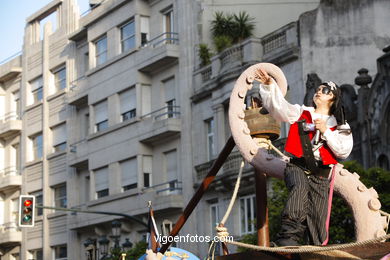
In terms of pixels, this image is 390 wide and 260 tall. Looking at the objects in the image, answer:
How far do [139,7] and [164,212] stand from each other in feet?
32.3

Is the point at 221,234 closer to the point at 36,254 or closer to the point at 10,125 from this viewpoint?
the point at 36,254

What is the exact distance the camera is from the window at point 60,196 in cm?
4903

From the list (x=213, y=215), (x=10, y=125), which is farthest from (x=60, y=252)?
(x=213, y=215)

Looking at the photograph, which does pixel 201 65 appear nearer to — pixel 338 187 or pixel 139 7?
pixel 139 7

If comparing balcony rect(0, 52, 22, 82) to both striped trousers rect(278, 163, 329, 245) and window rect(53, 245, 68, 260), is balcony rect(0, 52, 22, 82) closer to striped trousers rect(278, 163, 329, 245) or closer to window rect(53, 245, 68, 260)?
window rect(53, 245, 68, 260)

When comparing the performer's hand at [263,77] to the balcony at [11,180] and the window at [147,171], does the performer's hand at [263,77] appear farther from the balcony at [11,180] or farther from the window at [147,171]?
the balcony at [11,180]

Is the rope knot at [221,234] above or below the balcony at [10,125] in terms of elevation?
below

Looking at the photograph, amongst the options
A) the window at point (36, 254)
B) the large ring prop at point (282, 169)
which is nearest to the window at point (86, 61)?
the window at point (36, 254)

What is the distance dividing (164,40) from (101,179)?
26.2ft

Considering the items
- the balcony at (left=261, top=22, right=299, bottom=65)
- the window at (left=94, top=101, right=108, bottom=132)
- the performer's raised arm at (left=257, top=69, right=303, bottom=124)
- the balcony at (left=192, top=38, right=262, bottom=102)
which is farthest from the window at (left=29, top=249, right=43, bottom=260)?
the performer's raised arm at (left=257, top=69, right=303, bottom=124)

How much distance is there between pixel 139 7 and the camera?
42.6 m

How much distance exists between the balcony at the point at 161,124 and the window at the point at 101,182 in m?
4.24

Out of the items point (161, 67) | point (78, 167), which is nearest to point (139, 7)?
point (161, 67)

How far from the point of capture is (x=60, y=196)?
162ft
